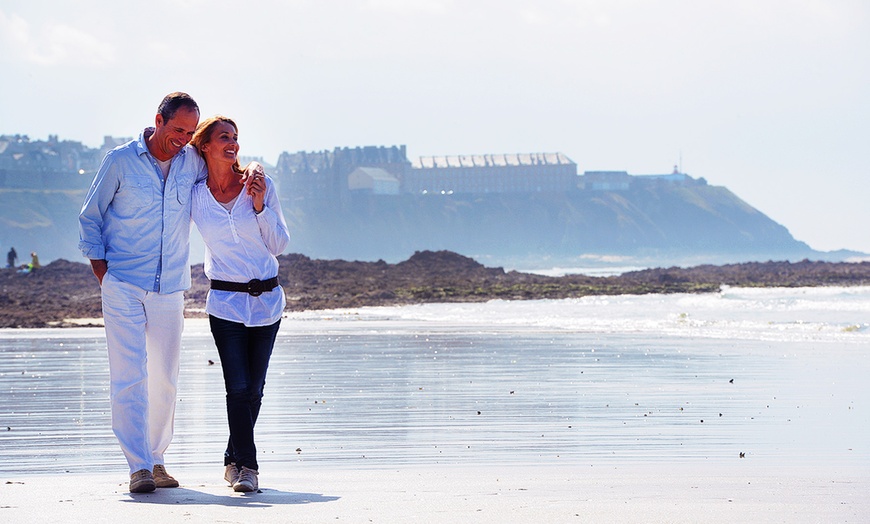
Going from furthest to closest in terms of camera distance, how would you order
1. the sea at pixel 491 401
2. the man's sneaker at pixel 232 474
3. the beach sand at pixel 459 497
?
the sea at pixel 491 401
the man's sneaker at pixel 232 474
the beach sand at pixel 459 497

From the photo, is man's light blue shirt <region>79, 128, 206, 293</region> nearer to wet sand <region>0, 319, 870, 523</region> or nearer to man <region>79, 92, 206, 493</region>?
man <region>79, 92, 206, 493</region>

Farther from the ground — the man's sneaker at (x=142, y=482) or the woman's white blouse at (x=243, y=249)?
the woman's white blouse at (x=243, y=249)

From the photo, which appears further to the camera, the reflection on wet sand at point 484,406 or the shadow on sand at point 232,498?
the reflection on wet sand at point 484,406

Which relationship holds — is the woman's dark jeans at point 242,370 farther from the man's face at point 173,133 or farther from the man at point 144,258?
the man's face at point 173,133

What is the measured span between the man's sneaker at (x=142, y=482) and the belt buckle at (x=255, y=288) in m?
0.79

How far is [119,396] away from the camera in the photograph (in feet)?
16.6

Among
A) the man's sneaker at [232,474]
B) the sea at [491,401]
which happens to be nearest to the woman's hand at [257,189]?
the man's sneaker at [232,474]

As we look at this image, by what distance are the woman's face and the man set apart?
0.10 m

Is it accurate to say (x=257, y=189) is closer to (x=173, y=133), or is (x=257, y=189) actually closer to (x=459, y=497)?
(x=173, y=133)

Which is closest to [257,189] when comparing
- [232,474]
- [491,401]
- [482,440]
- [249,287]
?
[249,287]

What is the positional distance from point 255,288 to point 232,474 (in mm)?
731

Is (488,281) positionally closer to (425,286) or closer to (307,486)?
(425,286)

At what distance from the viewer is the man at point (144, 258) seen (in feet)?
16.6

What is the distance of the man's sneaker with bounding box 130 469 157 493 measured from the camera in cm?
488
